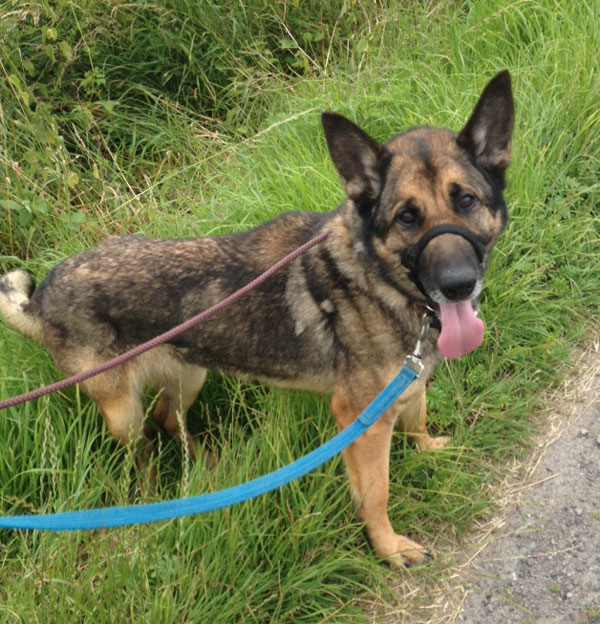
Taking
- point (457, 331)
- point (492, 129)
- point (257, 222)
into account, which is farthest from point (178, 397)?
point (492, 129)

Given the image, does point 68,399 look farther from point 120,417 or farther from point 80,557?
point 80,557

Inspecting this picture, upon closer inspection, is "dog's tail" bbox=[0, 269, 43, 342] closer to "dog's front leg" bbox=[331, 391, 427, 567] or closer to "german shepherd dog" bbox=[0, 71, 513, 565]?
"german shepherd dog" bbox=[0, 71, 513, 565]

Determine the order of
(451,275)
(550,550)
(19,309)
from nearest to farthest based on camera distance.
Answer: (451,275)
(550,550)
(19,309)

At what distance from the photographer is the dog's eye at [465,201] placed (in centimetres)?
239

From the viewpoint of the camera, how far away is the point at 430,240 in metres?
2.31

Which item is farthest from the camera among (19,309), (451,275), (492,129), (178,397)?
(178,397)

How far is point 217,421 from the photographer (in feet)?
11.7

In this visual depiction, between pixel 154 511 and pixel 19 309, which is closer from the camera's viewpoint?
pixel 154 511

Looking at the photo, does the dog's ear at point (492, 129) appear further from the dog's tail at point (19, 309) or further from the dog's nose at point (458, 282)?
the dog's tail at point (19, 309)

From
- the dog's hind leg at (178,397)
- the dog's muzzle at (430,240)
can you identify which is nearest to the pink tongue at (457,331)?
the dog's muzzle at (430,240)

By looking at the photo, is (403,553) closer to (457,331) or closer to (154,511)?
(457,331)

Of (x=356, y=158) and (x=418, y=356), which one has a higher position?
(x=356, y=158)

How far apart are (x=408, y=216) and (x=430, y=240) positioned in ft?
0.48

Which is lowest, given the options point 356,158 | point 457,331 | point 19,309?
point 19,309
